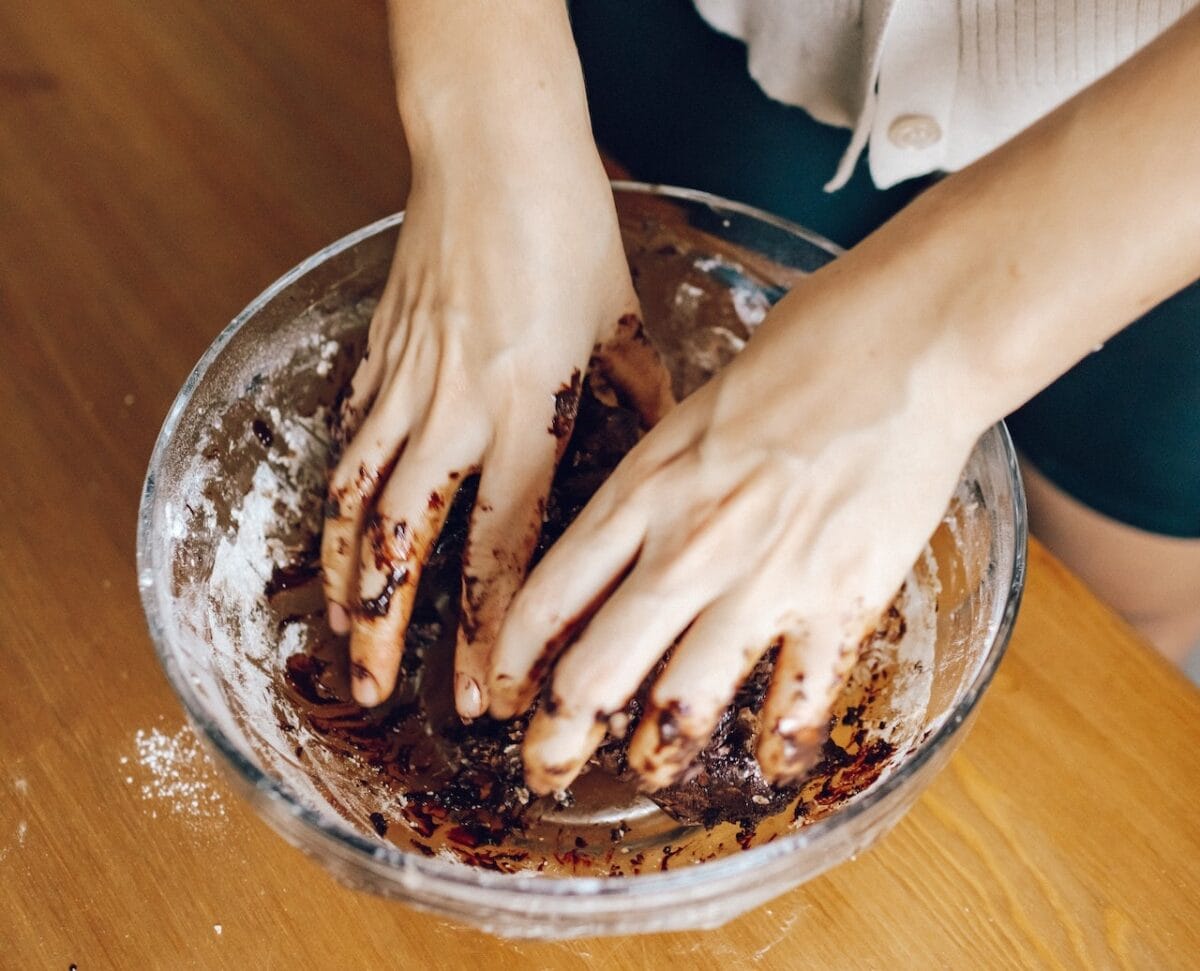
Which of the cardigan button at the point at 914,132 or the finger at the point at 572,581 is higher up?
the cardigan button at the point at 914,132

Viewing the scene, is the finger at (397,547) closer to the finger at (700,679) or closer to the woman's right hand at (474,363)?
the woman's right hand at (474,363)

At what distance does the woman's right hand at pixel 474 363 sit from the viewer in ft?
1.94

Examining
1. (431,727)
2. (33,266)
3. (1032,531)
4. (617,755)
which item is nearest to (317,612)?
(431,727)

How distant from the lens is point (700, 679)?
0.49 meters

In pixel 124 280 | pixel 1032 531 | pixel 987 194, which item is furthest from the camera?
pixel 1032 531

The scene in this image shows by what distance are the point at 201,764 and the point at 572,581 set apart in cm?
31

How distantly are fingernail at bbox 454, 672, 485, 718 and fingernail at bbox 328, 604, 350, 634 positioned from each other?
3.4 inches

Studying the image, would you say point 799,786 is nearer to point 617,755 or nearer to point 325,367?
point 617,755

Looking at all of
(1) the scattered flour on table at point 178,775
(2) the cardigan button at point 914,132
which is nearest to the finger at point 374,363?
(1) the scattered flour on table at point 178,775

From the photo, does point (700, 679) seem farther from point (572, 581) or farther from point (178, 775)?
point (178, 775)

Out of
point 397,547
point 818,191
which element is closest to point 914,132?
point 818,191

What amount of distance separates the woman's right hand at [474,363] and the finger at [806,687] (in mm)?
173

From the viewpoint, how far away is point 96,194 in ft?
2.99

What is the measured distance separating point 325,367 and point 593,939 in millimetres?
428
